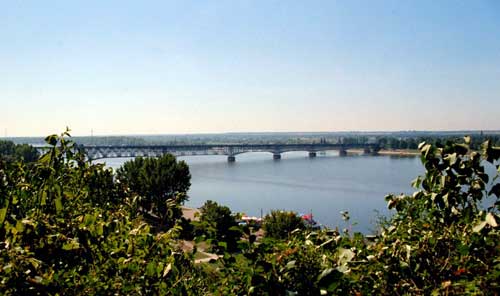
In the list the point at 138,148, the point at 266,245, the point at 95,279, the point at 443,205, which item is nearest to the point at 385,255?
the point at 443,205

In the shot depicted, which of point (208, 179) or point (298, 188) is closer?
point (298, 188)

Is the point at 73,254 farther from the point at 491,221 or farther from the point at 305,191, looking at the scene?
the point at 305,191

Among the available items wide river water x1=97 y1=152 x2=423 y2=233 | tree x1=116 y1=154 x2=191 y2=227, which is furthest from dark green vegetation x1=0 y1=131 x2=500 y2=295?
tree x1=116 y1=154 x2=191 y2=227

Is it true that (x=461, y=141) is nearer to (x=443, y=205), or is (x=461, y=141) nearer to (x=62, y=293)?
(x=443, y=205)

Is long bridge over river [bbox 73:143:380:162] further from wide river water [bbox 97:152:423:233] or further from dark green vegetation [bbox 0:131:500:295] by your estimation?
dark green vegetation [bbox 0:131:500:295]

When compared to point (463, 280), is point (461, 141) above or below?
above

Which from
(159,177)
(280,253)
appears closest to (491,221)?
(280,253)
